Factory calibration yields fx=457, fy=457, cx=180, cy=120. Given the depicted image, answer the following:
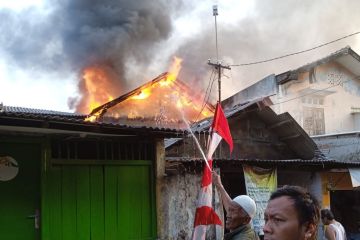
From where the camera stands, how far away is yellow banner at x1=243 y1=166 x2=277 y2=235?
425 inches

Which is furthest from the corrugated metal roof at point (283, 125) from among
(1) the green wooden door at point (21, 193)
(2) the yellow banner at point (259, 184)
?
(1) the green wooden door at point (21, 193)

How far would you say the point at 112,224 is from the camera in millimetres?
8102

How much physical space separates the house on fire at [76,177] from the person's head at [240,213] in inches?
137

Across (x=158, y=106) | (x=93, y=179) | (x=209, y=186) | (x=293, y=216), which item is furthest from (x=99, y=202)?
(x=158, y=106)

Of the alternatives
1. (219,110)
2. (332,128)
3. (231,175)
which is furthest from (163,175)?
(332,128)

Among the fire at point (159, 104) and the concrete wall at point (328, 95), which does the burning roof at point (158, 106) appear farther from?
the concrete wall at point (328, 95)

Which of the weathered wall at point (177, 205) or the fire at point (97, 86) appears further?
the fire at point (97, 86)

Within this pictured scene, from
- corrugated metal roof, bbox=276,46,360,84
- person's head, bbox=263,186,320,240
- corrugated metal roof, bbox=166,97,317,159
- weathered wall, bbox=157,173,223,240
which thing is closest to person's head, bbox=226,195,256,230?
person's head, bbox=263,186,320,240

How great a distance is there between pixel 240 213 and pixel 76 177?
14.6 feet

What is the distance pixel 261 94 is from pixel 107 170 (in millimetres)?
12761

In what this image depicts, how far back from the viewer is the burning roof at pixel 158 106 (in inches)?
701

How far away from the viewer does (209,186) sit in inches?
310

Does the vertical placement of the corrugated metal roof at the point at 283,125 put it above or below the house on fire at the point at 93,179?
above

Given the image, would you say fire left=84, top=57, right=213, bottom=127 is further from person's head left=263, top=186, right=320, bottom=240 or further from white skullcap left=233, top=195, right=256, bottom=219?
person's head left=263, top=186, right=320, bottom=240
